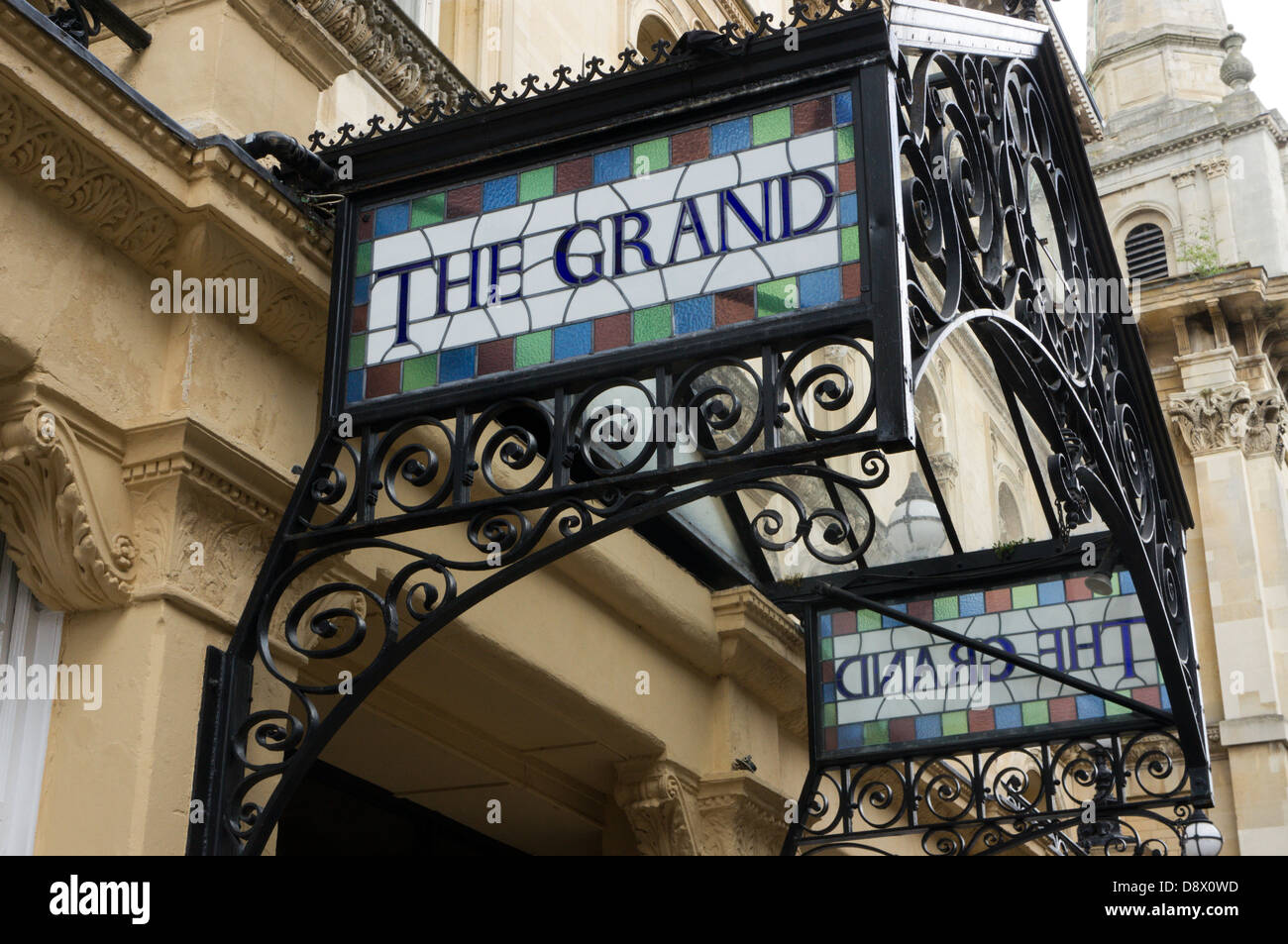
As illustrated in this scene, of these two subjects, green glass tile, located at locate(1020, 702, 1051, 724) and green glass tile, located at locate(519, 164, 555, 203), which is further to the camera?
green glass tile, located at locate(1020, 702, 1051, 724)

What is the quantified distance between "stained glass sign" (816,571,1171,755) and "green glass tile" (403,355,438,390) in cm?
435

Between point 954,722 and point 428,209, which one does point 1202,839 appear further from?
point 428,209

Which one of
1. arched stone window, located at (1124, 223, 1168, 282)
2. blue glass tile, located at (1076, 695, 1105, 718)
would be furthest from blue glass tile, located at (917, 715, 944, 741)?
arched stone window, located at (1124, 223, 1168, 282)

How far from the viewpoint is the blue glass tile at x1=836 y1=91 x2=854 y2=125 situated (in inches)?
215

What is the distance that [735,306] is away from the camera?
210 inches

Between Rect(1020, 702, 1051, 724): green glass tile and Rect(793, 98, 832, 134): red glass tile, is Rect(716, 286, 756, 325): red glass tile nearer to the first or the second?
Rect(793, 98, 832, 134): red glass tile

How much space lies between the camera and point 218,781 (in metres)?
5.37

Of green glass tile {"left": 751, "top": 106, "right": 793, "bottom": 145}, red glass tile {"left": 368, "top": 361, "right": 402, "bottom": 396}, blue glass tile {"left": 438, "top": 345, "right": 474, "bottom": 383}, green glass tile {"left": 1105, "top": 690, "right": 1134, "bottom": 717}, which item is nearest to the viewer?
green glass tile {"left": 751, "top": 106, "right": 793, "bottom": 145}

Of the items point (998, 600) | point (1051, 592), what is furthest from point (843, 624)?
point (1051, 592)

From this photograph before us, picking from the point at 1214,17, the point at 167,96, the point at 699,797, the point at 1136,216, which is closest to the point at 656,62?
the point at 167,96

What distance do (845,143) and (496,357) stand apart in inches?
49.8

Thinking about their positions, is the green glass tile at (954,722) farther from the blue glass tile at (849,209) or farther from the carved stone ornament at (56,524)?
the carved stone ornament at (56,524)

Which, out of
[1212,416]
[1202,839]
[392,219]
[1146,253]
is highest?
[1146,253]

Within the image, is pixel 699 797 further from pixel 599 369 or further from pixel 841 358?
pixel 841 358
